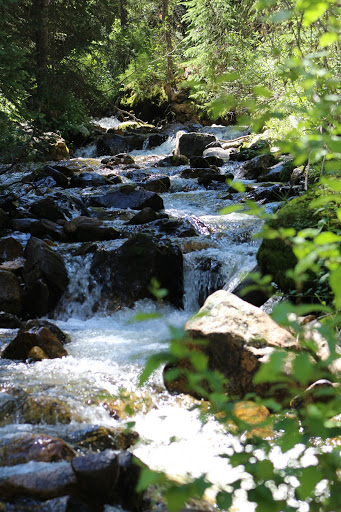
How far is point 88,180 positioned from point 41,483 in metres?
11.2

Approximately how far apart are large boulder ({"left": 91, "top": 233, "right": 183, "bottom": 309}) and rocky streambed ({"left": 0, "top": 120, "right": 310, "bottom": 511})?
2 centimetres

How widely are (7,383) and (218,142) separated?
15.8 m

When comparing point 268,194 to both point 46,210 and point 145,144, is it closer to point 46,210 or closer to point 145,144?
point 46,210

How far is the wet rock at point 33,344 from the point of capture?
509 cm

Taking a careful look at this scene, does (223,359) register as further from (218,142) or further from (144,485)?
(218,142)

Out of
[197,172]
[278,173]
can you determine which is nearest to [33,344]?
[278,173]

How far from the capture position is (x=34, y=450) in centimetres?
300

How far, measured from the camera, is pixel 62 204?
10.7 metres

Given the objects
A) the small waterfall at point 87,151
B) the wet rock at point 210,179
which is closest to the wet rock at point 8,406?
the wet rock at point 210,179

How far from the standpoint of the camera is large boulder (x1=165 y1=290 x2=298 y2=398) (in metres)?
4.12

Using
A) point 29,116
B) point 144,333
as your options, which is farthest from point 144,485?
point 29,116

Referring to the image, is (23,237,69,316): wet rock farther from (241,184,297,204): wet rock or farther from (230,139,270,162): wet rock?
(230,139,270,162): wet rock

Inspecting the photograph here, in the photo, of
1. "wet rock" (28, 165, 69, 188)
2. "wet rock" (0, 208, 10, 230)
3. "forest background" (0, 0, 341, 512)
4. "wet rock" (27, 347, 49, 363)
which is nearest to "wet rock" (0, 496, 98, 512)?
"forest background" (0, 0, 341, 512)

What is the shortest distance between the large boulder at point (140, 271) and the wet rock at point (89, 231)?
1172 millimetres
